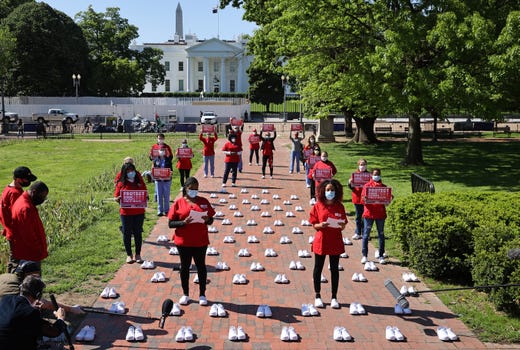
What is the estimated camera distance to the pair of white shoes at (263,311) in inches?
309

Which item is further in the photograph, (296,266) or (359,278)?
(296,266)

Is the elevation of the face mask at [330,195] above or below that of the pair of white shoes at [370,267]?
above

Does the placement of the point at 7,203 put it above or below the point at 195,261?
above

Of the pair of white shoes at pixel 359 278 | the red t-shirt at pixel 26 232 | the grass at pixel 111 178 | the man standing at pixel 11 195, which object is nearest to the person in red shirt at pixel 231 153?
the grass at pixel 111 178

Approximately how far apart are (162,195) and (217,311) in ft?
21.8

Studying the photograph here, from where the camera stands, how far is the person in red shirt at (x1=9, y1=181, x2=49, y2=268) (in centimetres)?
743

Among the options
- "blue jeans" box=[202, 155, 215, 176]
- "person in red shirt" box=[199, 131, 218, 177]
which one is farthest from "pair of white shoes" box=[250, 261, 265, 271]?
"blue jeans" box=[202, 155, 215, 176]

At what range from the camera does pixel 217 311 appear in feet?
25.8

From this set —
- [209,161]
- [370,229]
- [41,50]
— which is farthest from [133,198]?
[41,50]

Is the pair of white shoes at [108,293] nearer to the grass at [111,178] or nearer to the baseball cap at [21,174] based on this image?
the grass at [111,178]

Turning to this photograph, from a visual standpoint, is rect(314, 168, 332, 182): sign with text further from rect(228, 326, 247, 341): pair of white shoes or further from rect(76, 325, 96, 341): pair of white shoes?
rect(76, 325, 96, 341): pair of white shoes

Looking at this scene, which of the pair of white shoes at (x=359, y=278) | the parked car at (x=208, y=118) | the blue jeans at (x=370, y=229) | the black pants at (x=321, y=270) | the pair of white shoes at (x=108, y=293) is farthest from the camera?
the parked car at (x=208, y=118)

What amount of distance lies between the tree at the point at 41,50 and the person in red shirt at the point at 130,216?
55589 mm

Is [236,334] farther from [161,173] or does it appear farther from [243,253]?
[161,173]
